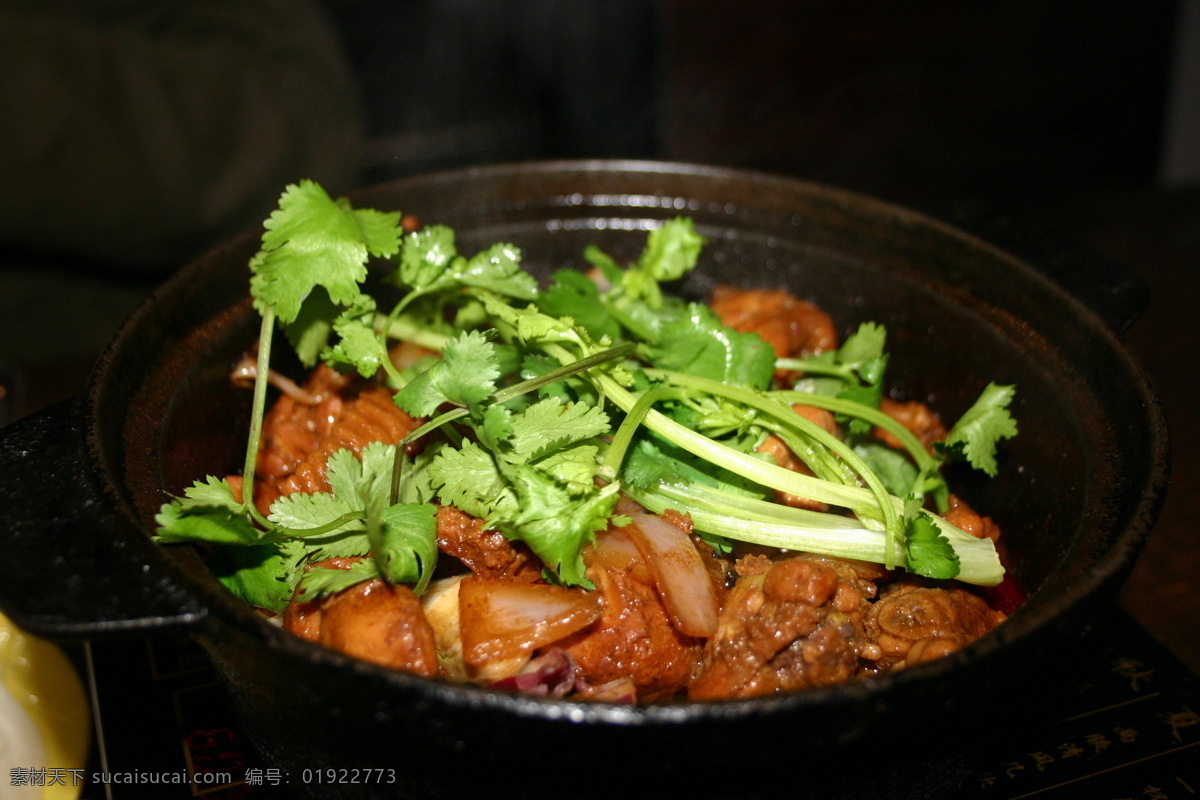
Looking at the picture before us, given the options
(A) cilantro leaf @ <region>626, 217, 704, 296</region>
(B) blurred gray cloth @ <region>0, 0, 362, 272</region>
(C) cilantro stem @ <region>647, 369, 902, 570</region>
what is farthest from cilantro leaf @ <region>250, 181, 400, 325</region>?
(B) blurred gray cloth @ <region>0, 0, 362, 272</region>

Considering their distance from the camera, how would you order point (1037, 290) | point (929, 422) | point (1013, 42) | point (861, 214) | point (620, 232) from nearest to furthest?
point (1037, 290), point (929, 422), point (861, 214), point (620, 232), point (1013, 42)

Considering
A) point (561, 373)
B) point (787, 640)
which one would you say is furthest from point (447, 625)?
point (787, 640)

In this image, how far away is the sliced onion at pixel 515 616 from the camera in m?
1.45

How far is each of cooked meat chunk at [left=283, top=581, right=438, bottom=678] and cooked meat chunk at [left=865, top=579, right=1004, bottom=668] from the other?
0.81m

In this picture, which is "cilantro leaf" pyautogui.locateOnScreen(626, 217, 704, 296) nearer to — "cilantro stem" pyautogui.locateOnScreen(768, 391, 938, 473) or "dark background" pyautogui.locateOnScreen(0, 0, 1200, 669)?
"cilantro stem" pyautogui.locateOnScreen(768, 391, 938, 473)

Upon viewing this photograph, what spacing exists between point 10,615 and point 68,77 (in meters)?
3.56

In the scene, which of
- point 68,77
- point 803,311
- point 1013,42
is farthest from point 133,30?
point 1013,42

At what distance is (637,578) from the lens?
5.26ft

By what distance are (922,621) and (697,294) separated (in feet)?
4.17

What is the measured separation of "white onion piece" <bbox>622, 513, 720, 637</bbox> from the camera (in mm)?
1571

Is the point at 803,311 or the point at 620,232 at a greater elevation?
the point at 620,232

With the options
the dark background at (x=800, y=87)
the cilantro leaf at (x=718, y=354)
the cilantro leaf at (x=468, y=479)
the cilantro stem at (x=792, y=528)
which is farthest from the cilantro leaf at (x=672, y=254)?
the dark background at (x=800, y=87)

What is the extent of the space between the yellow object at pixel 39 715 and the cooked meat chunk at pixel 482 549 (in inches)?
31.5

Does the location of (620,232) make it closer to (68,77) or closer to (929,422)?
(929,422)
